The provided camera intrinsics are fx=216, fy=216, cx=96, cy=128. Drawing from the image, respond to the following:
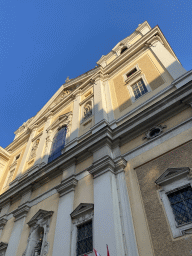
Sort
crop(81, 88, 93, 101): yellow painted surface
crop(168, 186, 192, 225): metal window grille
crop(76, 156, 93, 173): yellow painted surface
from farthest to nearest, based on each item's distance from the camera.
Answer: crop(81, 88, 93, 101): yellow painted surface → crop(76, 156, 93, 173): yellow painted surface → crop(168, 186, 192, 225): metal window grille

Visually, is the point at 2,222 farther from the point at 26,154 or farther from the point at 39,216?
the point at 26,154

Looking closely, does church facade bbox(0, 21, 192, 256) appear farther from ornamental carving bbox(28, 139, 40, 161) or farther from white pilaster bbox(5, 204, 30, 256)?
ornamental carving bbox(28, 139, 40, 161)

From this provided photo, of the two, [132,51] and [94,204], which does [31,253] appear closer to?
[94,204]

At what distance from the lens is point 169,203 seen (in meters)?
7.01

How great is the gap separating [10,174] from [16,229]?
25.3 ft

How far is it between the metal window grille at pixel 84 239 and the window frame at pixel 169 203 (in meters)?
3.13

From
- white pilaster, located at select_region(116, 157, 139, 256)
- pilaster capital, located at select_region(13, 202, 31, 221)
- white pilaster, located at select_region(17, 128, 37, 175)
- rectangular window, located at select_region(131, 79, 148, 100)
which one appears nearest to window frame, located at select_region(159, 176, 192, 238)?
white pilaster, located at select_region(116, 157, 139, 256)

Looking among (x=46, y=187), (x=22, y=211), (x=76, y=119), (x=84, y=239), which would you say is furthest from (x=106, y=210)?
(x=76, y=119)

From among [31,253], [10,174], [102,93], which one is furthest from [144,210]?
[10,174]

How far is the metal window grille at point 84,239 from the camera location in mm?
8023

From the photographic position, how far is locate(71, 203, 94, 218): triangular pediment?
345 inches

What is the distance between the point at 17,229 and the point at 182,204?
888 centimetres

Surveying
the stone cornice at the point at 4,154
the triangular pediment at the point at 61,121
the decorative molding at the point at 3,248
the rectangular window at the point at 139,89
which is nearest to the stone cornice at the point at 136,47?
the rectangular window at the point at 139,89

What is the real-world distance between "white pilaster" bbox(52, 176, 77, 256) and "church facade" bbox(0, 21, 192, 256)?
0.04 m
